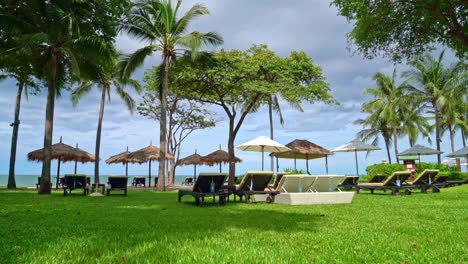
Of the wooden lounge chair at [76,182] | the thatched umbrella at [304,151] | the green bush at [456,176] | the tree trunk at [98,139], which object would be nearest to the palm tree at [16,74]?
the tree trunk at [98,139]

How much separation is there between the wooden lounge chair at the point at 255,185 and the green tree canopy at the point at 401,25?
19.6 ft

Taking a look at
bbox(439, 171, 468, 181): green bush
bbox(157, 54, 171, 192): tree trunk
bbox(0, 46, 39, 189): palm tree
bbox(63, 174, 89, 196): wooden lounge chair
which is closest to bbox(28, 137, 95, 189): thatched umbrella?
bbox(0, 46, 39, 189): palm tree

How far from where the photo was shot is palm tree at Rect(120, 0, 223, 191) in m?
15.4

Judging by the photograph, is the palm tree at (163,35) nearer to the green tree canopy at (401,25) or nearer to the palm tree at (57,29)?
the palm tree at (57,29)

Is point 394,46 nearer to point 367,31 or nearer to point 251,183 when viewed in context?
point 367,31

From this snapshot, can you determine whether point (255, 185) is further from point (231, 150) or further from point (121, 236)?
point (231, 150)

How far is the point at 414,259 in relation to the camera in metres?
2.44

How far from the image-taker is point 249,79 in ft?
60.7

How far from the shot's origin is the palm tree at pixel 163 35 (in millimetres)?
15422

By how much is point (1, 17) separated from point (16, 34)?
170 cm

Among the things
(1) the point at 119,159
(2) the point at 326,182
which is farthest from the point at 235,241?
(1) the point at 119,159

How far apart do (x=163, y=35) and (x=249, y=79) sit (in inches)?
222

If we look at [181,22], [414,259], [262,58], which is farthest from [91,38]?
[414,259]

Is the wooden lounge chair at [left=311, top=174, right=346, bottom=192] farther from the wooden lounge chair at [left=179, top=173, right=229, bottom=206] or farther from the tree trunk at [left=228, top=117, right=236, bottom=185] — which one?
the tree trunk at [left=228, top=117, right=236, bottom=185]
